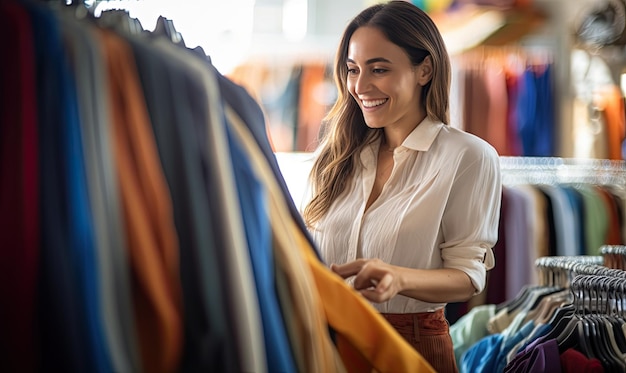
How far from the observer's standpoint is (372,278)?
1.30 m

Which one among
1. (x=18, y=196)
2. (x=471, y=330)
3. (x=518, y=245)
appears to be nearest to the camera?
(x=18, y=196)

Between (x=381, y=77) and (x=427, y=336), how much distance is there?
1.99ft

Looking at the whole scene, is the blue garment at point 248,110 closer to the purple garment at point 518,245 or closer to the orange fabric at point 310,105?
the purple garment at point 518,245

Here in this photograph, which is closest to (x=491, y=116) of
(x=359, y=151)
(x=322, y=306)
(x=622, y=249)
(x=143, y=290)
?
(x=622, y=249)

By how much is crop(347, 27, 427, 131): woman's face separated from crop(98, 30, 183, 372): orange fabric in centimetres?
90

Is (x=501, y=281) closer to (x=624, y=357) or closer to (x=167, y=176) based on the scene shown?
(x=624, y=357)

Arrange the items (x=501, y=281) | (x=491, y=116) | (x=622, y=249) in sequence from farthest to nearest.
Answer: (x=491, y=116) → (x=501, y=281) → (x=622, y=249)

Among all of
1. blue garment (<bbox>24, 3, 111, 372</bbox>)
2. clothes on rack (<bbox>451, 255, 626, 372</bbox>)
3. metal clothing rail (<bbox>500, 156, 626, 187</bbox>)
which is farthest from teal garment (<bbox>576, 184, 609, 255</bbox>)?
blue garment (<bbox>24, 3, 111, 372</bbox>)

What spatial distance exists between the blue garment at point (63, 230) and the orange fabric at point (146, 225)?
5 centimetres

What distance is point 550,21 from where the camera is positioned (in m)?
5.18

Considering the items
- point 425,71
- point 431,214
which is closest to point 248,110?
point 431,214

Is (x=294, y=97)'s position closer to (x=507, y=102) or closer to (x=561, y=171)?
(x=507, y=102)

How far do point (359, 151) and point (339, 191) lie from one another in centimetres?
12

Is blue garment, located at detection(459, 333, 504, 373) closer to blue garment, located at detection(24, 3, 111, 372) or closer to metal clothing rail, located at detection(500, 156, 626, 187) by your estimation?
blue garment, located at detection(24, 3, 111, 372)
